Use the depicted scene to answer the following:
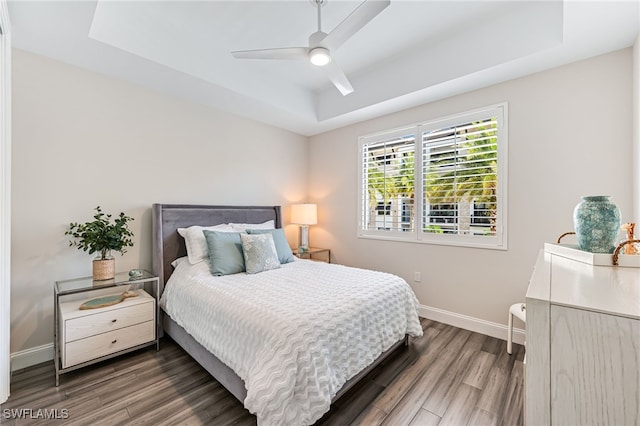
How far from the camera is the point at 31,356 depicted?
7.17 ft

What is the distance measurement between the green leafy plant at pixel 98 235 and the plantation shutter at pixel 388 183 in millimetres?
2773

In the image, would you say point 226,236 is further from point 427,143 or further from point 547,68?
point 547,68

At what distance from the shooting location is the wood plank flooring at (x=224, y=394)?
5.44 ft

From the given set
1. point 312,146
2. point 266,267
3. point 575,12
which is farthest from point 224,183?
point 575,12

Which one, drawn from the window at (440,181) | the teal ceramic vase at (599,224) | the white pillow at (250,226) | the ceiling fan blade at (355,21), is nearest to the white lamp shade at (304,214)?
the white pillow at (250,226)

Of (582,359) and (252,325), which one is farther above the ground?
(582,359)

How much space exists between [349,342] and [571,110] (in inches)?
106

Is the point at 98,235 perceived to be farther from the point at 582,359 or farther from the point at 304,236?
the point at 582,359

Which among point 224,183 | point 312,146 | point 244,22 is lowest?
point 224,183

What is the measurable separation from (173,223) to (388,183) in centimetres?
260

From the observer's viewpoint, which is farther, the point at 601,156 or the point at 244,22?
the point at 244,22

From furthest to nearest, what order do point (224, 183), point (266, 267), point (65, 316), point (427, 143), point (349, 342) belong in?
point (224, 183)
point (427, 143)
point (266, 267)
point (65, 316)
point (349, 342)

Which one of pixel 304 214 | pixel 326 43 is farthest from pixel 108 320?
pixel 326 43

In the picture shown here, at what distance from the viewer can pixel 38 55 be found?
7.36 feet
